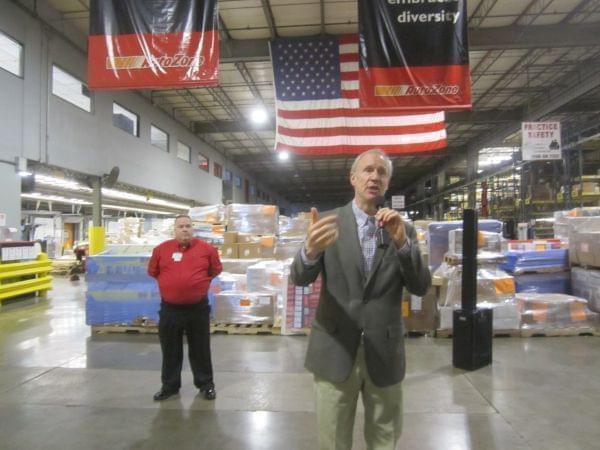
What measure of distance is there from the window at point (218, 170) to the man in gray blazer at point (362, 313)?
73.9ft

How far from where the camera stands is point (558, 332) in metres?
6.60

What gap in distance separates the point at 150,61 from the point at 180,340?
3.83 m

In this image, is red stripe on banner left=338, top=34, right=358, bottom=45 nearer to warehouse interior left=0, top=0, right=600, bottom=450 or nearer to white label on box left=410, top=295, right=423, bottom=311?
warehouse interior left=0, top=0, right=600, bottom=450

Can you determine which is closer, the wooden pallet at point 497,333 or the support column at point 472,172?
the wooden pallet at point 497,333

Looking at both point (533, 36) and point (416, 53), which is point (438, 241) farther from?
point (533, 36)

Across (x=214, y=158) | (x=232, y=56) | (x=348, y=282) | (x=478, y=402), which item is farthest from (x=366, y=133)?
(x=214, y=158)

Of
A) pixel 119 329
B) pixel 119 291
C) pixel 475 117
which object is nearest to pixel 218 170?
pixel 475 117

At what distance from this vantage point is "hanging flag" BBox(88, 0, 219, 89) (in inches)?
226

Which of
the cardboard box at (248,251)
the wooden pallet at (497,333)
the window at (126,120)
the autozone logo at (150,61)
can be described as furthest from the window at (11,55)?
the wooden pallet at (497,333)

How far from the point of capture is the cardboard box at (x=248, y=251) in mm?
8664

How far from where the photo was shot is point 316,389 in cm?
200

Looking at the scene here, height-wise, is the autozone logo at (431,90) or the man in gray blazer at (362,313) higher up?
the autozone logo at (431,90)

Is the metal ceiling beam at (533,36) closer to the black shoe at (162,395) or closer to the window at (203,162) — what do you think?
the black shoe at (162,395)

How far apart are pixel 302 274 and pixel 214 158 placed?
2282 centimetres
